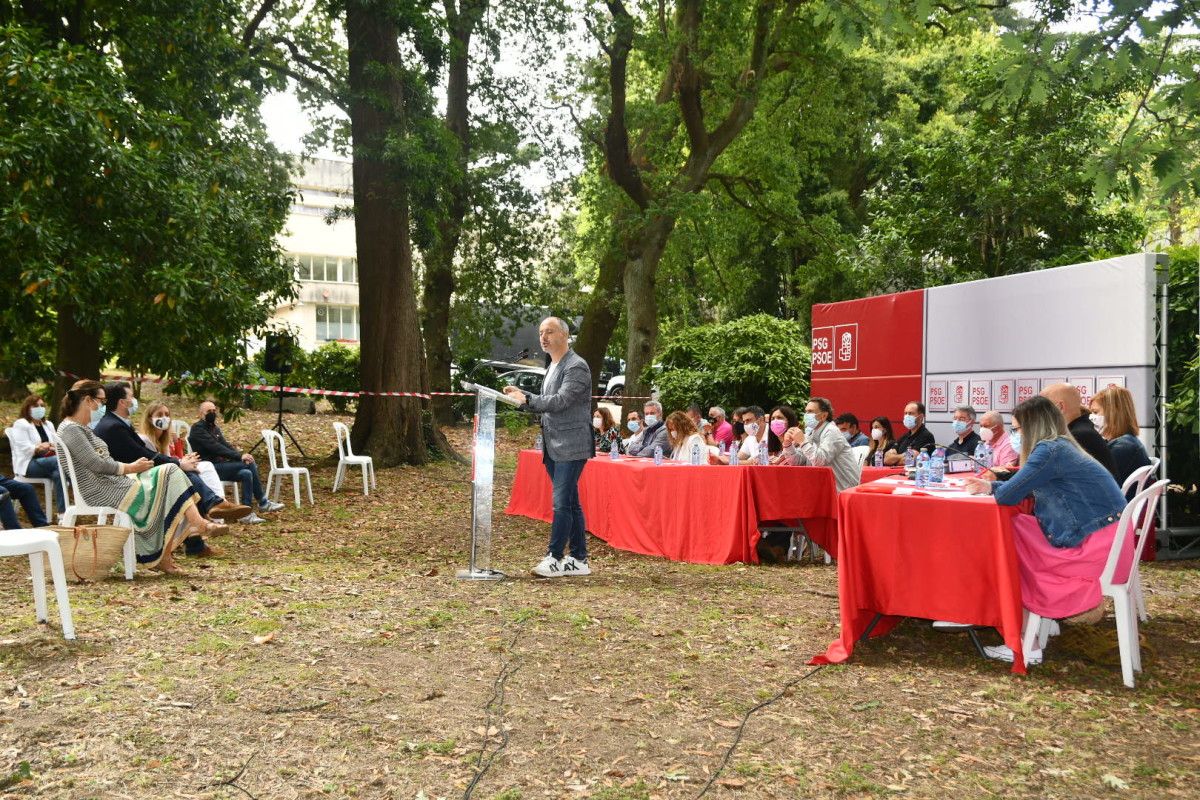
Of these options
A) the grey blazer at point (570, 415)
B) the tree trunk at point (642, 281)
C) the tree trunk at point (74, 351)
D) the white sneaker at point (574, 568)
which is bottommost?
the white sneaker at point (574, 568)

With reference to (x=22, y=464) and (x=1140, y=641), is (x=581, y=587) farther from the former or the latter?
(x=22, y=464)

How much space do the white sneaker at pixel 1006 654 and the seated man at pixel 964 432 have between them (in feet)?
14.8

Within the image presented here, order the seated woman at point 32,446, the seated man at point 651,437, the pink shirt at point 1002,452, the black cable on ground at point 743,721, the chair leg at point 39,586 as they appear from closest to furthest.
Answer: the black cable on ground at point 743,721
the chair leg at point 39,586
the pink shirt at point 1002,452
the seated woman at point 32,446
the seated man at point 651,437

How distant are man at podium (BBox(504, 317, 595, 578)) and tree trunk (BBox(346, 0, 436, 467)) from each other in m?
9.54

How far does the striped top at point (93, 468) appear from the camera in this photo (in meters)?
8.09

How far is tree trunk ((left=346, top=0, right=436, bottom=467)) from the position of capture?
17203 mm

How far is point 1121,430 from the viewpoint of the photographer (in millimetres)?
8133

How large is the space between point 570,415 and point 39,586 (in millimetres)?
3592

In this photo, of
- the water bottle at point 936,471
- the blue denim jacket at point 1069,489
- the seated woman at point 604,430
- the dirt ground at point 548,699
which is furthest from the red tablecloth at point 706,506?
the blue denim jacket at point 1069,489

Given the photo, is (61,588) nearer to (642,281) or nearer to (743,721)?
(743,721)

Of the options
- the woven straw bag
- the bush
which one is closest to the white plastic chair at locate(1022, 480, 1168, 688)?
the woven straw bag

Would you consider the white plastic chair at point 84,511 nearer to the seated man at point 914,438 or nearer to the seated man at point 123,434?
the seated man at point 123,434

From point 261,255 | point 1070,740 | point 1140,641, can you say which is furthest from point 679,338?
point 1070,740

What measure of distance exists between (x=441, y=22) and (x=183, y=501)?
1055 cm
